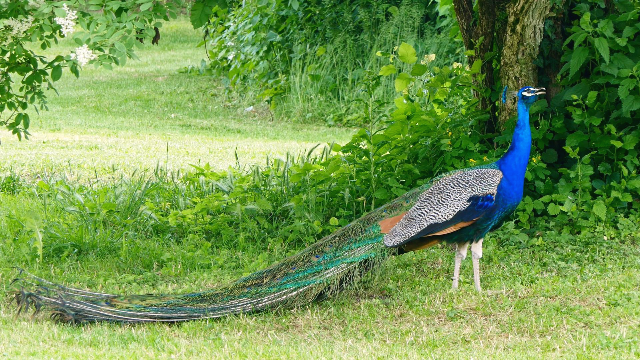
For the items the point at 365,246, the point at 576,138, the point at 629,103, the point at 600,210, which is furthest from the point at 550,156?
the point at 365,246

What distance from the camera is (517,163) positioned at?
5.05 m

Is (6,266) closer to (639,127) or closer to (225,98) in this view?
(639,127)

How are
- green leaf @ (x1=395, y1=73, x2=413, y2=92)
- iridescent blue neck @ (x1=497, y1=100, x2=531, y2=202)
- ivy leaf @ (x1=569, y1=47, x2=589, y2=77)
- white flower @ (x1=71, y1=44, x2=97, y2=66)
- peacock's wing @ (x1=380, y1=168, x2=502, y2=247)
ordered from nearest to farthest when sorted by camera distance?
peacock's wing @ (x1=380, y1=168, x2=502, y2=247)
iridescent blue neck @ (x1=497, y1=100, x2=531, y2=202)
white flower @ (x1=71, y1=44, x2=97, y2=66)
ivy leaf @ (x1=569, y1=47, x2=589, y2=77)
green leaf @ (x1=395, y1=73, x2=413, y2=92)

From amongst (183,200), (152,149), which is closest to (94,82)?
(152,149)

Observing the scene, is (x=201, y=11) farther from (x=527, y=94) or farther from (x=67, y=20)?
(x=527, y=94)

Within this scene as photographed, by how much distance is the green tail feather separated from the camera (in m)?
4.61

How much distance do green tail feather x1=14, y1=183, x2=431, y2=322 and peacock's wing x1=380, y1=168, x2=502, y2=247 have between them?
5.1 inches

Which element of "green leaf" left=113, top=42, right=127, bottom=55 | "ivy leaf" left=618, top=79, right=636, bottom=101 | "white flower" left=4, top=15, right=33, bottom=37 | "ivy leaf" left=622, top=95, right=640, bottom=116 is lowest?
"ivy leaf" left=622, top=95, right=640, bottom=116

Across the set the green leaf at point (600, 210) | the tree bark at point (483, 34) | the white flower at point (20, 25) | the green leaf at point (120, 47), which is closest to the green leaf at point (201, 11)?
the green leaf at point (120, 47)

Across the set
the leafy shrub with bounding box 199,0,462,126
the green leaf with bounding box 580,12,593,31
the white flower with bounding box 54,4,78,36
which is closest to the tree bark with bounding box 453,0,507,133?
the green leaf with bounding box 580,12,593,31

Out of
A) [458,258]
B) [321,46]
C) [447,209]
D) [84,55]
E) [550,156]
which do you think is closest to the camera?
[447,209]

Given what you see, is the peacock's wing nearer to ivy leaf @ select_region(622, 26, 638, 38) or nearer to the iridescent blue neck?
the iridescent blue neck

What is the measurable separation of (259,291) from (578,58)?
2902 millimetres

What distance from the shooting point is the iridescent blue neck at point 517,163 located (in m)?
5.02
